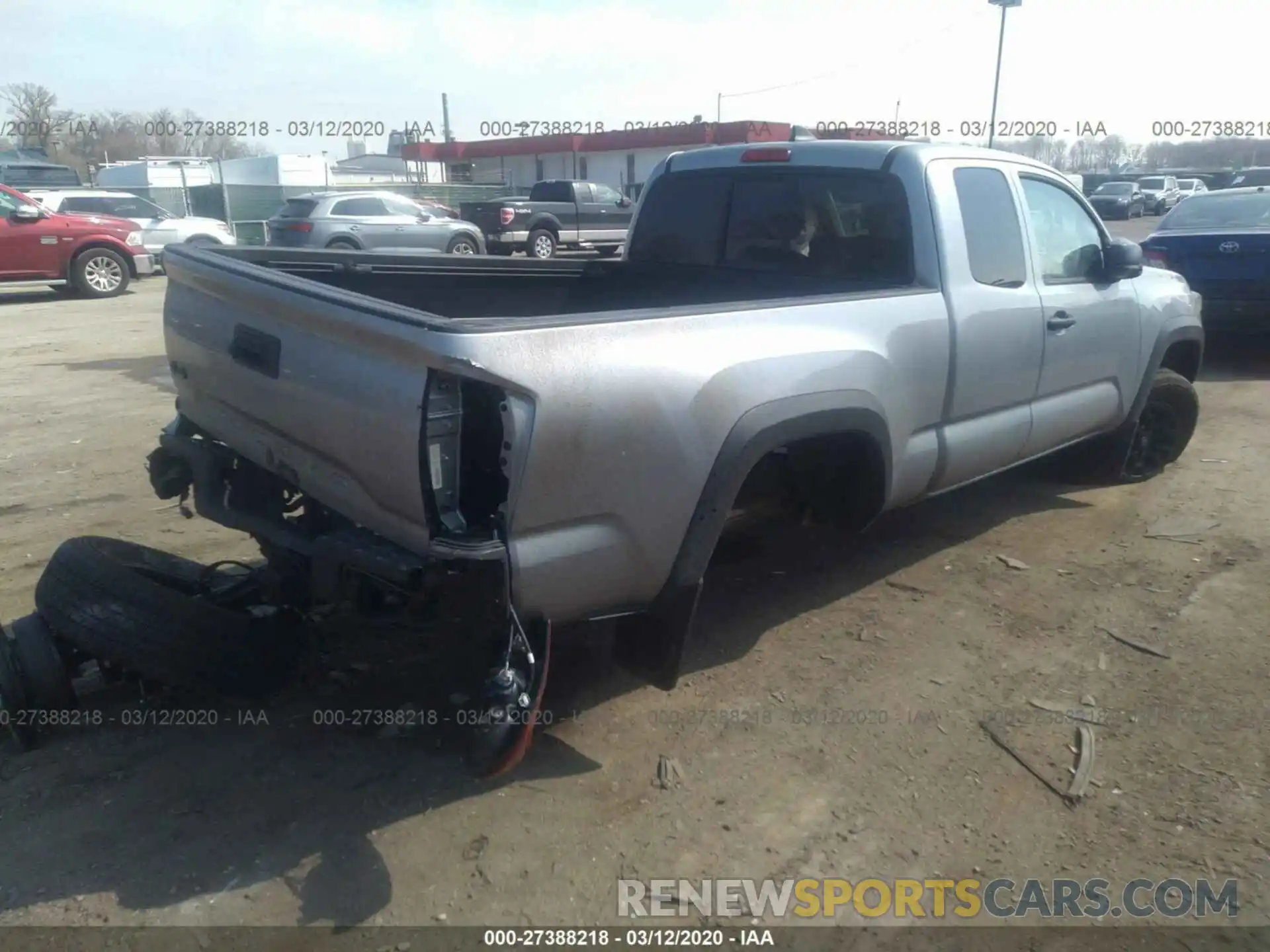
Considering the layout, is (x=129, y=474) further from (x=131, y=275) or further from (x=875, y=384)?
(x=131, y=275)

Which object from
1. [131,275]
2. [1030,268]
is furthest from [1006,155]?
[131,275]

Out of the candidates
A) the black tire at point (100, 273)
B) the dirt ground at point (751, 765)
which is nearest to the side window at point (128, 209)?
the black tire at point (100, 273)

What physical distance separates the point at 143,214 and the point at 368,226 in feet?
16.8

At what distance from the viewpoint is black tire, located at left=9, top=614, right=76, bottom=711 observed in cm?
330

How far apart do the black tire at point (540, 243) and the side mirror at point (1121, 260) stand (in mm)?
16787

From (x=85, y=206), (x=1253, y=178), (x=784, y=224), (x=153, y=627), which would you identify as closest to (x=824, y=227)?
(x=784, y=224)

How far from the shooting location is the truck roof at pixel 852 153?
13.5 feet

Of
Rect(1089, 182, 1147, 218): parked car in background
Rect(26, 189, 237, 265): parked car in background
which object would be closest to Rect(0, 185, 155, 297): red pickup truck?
Rect(26, 189, 237, 265): parked car in background

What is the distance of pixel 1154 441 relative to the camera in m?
6.03

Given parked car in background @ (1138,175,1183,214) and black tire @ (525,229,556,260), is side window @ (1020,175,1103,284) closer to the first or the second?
black tire @ (525,229,556,260)

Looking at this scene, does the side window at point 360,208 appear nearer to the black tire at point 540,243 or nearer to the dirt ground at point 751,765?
the black tire at point 540,243

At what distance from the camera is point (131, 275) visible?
51.5ft

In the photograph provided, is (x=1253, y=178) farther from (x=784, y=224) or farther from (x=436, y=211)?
(x=784, y=224)

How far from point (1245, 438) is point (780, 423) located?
215 inches
